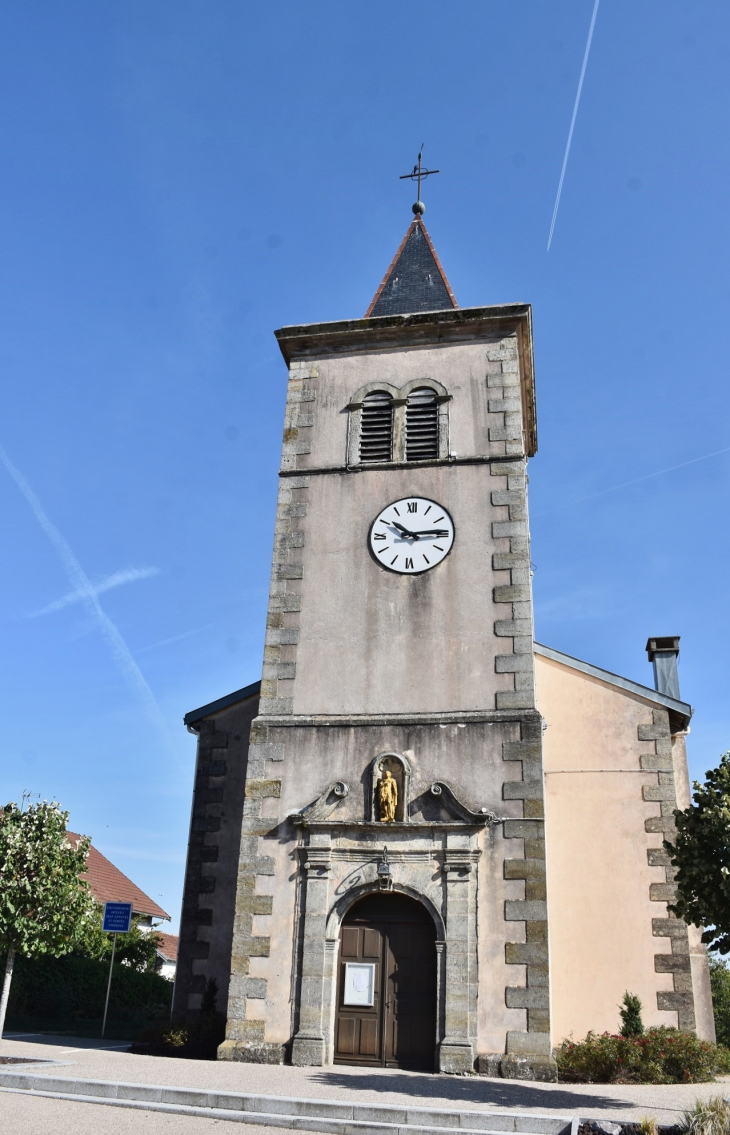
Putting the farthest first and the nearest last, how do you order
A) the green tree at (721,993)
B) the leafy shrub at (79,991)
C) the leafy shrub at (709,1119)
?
the green tree at (721,993) < the leafy shrub at (79,991) < the leafy shrub at (709,1119)

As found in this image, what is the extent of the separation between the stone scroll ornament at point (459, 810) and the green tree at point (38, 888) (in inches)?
168

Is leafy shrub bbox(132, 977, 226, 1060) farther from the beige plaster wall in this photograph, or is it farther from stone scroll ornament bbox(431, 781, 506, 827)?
the beige plaster wall

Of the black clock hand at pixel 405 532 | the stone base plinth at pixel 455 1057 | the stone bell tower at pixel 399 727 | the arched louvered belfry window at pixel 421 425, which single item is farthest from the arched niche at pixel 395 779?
the arched louvered belfry window at pixel 421 425

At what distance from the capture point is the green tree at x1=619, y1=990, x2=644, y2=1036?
10664 mm

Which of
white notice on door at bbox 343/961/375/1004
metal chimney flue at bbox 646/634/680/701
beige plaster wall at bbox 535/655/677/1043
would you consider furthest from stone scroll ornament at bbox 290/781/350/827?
metal chimney flue at bbox 646/634/680/701

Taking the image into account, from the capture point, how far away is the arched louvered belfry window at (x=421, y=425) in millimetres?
13570

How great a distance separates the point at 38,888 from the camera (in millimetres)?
10148

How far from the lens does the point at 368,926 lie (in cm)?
1080

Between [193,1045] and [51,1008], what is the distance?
845cm

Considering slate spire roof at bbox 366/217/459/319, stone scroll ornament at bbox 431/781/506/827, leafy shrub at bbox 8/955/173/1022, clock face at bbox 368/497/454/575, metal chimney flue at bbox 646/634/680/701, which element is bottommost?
leafy shrub at bbox 8/955/173/1022

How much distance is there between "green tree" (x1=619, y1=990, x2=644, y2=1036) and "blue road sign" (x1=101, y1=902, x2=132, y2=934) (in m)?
8.79

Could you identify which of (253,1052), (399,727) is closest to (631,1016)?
(399,727)

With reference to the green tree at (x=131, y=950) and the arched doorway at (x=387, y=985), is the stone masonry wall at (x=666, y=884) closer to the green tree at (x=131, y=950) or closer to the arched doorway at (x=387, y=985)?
the arched doorway at (x=387, y=985)

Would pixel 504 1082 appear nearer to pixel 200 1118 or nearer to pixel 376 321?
pixel 200 1118
